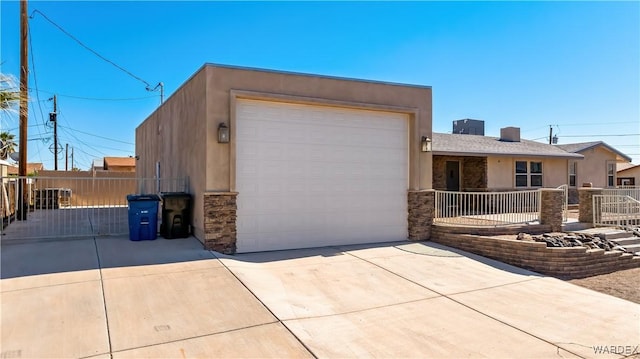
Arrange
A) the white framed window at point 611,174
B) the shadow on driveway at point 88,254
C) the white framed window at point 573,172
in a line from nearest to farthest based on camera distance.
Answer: the shadow on driveway at point 88,254 < the white framed window at point 573,172 < the white framed window at point 611,174

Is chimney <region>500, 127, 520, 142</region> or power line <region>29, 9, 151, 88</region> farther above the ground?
power line <region>29, 9, 151, 88</region>

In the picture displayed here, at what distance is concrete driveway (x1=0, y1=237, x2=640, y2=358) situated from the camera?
13.3 ft

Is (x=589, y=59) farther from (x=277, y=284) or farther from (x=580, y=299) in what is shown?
(x=277, y=284)

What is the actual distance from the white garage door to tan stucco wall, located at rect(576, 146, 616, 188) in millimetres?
13929

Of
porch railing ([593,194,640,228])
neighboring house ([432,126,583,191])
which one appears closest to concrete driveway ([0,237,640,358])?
porch railing ([593,194,640,228])

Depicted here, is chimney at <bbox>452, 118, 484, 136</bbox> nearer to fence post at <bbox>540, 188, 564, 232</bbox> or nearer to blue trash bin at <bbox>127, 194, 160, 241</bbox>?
fence post at <bbox>540, 188, 564, 232</bbox>

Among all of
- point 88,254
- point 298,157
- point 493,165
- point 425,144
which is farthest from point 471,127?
point 88,254

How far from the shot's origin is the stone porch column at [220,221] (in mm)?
7887

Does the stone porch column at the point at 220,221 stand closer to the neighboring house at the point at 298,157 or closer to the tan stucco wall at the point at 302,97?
the neighboring house at the point at 298,157

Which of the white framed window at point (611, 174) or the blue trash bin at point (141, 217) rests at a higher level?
the white framed window at point (611, 174)

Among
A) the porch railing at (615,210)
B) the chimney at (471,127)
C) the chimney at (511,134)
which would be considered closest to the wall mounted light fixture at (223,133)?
the porch railing at (615,210)

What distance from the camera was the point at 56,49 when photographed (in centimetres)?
1628

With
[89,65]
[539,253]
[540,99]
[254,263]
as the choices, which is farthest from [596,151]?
[89,65]

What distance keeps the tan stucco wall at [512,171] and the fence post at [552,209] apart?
5192mm
